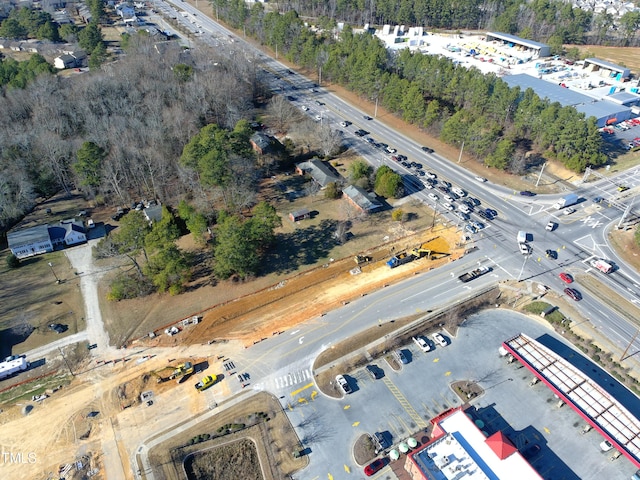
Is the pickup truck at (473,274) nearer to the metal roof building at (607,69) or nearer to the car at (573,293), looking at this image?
the car at (573,293)

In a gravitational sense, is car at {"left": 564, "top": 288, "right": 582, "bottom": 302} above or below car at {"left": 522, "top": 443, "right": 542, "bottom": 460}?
above

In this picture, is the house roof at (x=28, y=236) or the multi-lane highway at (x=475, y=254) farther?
the house roof at (x=28, y=236)

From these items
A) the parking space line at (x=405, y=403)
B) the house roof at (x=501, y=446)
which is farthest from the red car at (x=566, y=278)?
the parking space line at (x=405, y=403)

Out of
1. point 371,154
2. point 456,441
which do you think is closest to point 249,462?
point 456,441

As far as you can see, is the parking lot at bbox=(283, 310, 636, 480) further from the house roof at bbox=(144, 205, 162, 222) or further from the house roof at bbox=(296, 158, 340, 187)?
the house roof at bbox=(144, 205, 162, 222)

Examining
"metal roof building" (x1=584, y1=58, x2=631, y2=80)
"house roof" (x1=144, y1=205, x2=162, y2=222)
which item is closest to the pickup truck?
"house roof" (x1=144, y1=205, x2=162, y2=222)

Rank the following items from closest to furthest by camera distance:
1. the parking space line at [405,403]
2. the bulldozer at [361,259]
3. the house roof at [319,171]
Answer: the parking space line at [405,403] → the bulldozer at [361,259] → the house roof at [319,171]
